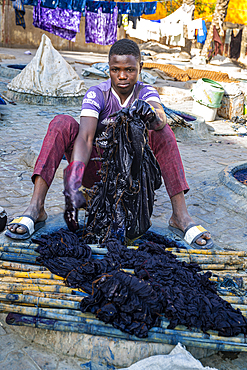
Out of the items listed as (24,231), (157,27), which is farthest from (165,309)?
(157,27)

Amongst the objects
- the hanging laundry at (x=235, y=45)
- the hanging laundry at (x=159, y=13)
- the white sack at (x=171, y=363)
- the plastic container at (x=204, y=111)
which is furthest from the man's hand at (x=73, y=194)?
the hanging laundry at (x=159, y=13)

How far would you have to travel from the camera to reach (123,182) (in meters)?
2.32

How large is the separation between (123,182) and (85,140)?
425 mm

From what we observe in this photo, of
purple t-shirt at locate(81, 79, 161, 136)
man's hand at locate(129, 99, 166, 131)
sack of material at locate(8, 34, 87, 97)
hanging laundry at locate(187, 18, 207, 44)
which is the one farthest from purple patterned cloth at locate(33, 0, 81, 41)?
man's hand at locate(129, 99, 166, 131)

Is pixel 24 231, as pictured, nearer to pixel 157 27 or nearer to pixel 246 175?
pixel 246 175

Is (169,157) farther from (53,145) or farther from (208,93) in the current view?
(208,93)

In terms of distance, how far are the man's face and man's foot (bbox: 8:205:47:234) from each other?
1.06 meters

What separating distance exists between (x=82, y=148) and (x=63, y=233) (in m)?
0.59

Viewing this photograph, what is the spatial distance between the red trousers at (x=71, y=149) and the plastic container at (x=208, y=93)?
6627mm

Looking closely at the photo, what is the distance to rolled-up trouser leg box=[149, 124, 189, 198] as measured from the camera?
2.65 meters

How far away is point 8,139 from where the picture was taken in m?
6.10

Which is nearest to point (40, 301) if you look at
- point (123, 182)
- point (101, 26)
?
point (123, 182)

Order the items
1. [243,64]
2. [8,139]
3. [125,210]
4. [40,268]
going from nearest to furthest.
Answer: [40,268] < [125,210] < [8,139] < [243,64]

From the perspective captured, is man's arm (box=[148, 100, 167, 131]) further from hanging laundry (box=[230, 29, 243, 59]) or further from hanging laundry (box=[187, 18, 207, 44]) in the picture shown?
hanging laundry (box=[230, 29, 243, 59])
